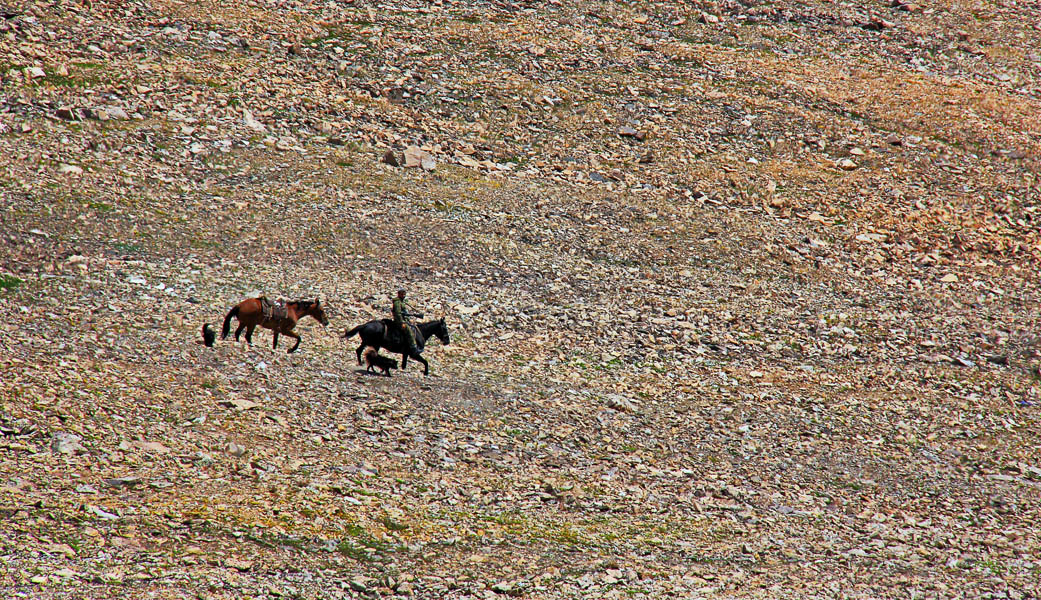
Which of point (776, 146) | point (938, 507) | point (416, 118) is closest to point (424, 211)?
point (416, 118)

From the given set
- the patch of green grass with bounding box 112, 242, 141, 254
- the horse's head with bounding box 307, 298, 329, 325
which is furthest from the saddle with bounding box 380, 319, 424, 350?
the patch of green grass with bounding box 112, 242, 141, 254

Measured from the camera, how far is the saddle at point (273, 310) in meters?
13.4

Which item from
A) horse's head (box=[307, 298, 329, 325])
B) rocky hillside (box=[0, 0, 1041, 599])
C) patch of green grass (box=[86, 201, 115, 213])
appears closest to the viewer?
rocky hillside (box=[0, 0, 1041, 599])

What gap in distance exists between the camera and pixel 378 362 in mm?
13641

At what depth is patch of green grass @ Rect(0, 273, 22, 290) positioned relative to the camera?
1461cm

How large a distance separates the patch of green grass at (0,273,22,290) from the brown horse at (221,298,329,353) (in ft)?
12.6

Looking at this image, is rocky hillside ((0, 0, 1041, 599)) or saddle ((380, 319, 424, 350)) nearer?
rocky hillside ((0, 0, 1041, 599))

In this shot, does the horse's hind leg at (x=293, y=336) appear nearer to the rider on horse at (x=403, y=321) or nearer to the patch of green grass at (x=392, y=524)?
the rider on horse at (x=403, y=321)

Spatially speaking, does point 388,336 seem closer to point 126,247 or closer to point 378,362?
point 378,362

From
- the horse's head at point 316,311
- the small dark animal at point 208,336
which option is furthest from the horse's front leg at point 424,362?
the small dark animal at point 208,336

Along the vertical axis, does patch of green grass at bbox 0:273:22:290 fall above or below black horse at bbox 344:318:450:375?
below

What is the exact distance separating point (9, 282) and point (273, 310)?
15.9ft

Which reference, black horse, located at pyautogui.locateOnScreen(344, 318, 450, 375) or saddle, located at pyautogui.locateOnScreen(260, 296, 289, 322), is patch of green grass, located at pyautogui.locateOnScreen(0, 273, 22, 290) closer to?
saddle, located at pyautogui.locateOnScreen(260, 296, 289, 322)

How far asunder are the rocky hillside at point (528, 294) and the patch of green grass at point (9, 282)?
88 mm
